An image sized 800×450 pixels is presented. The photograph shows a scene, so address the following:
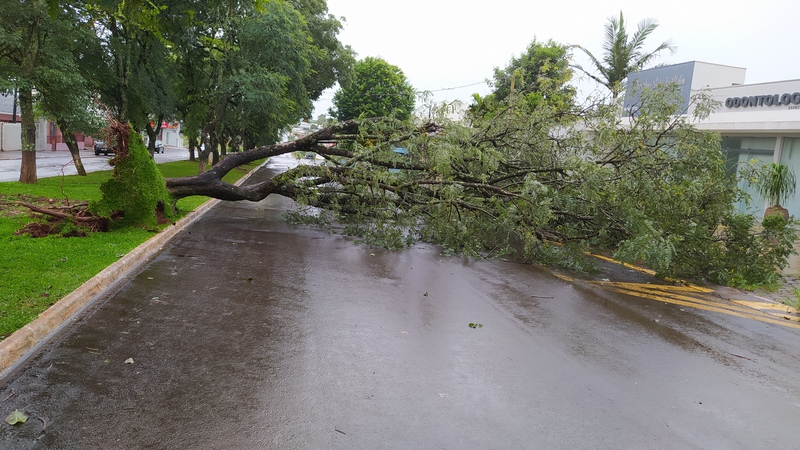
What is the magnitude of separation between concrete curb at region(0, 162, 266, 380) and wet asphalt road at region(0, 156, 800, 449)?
18cm

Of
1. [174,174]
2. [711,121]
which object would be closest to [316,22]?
[174,174]

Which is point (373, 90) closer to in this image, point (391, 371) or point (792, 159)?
point (792, 159)

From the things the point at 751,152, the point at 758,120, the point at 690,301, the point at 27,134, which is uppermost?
the point at 758,120

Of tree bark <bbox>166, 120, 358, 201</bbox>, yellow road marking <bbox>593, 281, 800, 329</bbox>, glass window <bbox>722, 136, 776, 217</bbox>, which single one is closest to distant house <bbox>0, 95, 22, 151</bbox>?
tree bark <bbox>166, 120, 358, 201</bbox>

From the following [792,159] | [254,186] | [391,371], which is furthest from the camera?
[792,159]

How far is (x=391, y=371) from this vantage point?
4844 millimetres

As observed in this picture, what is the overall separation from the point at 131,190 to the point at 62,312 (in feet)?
16.8

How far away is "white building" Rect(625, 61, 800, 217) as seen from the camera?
18.7m

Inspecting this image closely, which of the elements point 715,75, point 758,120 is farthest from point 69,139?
point 715,75

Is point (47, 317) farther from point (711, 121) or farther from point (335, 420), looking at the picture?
point (711, 121)

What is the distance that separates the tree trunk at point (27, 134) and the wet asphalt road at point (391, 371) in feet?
32.5

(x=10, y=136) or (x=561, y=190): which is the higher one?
(x=10, y=136)

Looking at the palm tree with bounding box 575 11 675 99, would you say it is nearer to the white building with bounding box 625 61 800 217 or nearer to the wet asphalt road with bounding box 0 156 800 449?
the white building with bounding box 625 61 800 217

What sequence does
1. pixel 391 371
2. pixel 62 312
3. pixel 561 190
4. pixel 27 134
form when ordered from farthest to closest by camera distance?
pixel 27 134
pixel 561 190
pixel 62 312
pixel 391 371
